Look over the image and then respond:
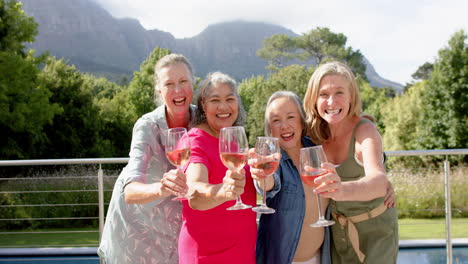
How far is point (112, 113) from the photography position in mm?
23641

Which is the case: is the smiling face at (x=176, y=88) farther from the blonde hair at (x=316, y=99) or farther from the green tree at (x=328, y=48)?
the green tree at (x=328, y=48)

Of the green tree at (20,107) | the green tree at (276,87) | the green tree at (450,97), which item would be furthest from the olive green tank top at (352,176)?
the green tree at (276,87)

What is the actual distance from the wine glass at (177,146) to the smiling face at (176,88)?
0.51 meters

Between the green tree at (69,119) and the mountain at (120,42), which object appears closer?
the green tree at (69,119)

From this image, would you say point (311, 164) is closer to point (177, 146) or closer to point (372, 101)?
point (177, 146)

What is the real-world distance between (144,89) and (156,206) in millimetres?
21820

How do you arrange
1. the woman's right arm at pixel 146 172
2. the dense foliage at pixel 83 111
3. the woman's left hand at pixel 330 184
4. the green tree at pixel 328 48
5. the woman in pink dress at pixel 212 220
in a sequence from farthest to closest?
the green tree at pixel 328 48
the dense foliage at pixel 83 111
the woman in pink dress at pixel 212 220
the woman's right arm at pixel 146 172
the woman's left hand at pixel 330 184

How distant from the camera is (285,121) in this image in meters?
2.03

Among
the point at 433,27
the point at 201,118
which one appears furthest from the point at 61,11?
the point at 201,118

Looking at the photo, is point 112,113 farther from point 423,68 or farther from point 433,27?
point 423,68

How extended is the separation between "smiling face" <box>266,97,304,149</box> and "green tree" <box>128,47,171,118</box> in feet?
69.4

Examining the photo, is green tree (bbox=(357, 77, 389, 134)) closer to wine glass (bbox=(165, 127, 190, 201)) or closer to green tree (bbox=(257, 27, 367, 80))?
green tree (bbox=(257, 27, 367, 80))

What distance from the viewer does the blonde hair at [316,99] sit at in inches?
78.5

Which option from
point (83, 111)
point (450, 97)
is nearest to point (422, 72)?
point (450, 97)
